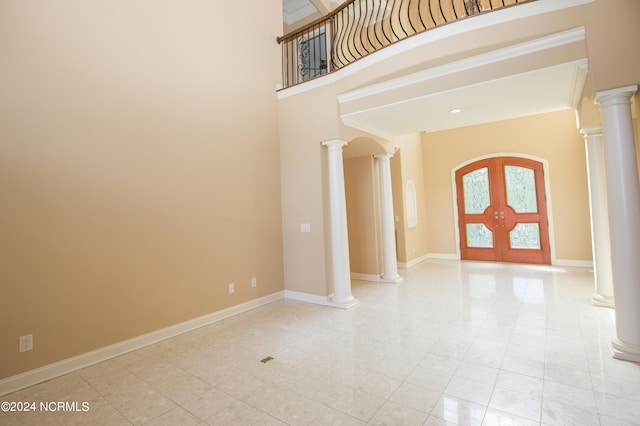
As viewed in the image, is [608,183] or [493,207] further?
[493,207]

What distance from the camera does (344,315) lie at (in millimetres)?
3895

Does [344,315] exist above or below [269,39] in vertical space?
below

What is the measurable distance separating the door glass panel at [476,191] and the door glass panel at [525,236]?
797 mm

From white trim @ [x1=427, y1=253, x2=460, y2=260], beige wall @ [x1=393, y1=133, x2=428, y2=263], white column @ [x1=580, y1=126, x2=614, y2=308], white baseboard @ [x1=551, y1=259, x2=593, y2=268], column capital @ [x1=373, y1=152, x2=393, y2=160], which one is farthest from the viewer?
white trim @ [x1=427, y1=253, x2=460, y2=260]

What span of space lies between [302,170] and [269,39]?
2.20 metres

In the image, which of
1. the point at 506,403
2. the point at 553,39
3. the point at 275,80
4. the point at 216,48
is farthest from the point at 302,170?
the point at 506,403

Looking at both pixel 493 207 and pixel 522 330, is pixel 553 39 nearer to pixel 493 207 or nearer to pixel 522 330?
pixel 522 330

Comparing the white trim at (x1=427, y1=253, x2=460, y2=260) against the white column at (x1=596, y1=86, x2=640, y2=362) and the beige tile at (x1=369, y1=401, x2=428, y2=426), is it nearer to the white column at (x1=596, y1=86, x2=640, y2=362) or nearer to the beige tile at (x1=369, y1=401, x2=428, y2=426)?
the white column at (x1=596, y1=86, x2=640, y2=362)

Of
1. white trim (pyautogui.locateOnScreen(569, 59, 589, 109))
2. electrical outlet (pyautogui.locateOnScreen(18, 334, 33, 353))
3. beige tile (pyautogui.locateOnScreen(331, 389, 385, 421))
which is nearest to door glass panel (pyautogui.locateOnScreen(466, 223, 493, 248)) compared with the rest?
white trim (pyautogui.locateOnScreen(569, 59, 589, 109))

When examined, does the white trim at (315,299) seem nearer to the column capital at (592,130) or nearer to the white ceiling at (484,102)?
the white ceiling at (484,102)

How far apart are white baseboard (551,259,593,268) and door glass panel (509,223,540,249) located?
0.43m

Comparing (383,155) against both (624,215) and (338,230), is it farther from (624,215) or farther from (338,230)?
(624,215)

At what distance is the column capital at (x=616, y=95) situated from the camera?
246 cm

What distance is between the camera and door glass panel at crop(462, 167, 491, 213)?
6890mm
